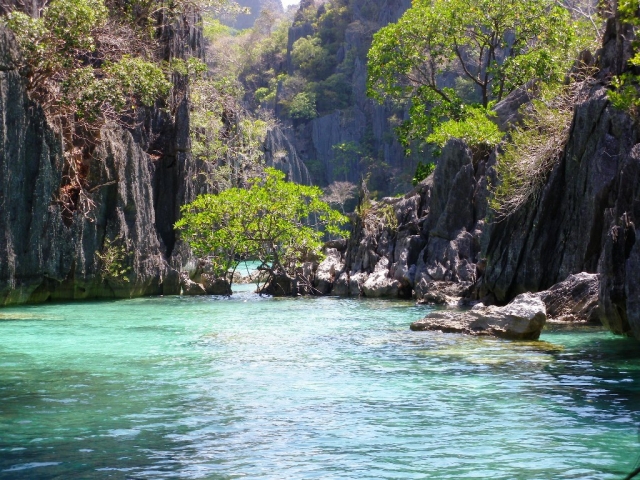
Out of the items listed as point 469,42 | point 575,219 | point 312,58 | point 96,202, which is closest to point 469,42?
point 469,42

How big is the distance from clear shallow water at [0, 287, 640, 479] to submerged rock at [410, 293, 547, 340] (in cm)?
45

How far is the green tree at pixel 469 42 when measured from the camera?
3422cm

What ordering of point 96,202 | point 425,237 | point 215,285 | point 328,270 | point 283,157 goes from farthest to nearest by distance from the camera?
point 283,157 < point 215,285 < point 328,270 < point 425,237 < point 96,202

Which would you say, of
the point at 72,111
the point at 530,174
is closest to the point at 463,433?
the point at 530,174

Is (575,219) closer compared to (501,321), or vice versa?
(501,321)

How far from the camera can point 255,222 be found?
3100cm

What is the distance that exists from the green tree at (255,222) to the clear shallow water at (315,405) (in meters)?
12.8

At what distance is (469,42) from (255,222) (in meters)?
13.0

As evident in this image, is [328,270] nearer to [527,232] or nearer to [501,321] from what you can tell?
[527,232]

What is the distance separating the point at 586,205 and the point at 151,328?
1020 centimetres

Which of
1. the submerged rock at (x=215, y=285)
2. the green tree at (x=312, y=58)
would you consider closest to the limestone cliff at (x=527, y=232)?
the submerged rock at (x=215, y=285)

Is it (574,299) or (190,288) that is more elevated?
(190,288)

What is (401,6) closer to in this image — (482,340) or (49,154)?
(49,154)

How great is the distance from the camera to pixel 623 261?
13312 mm
